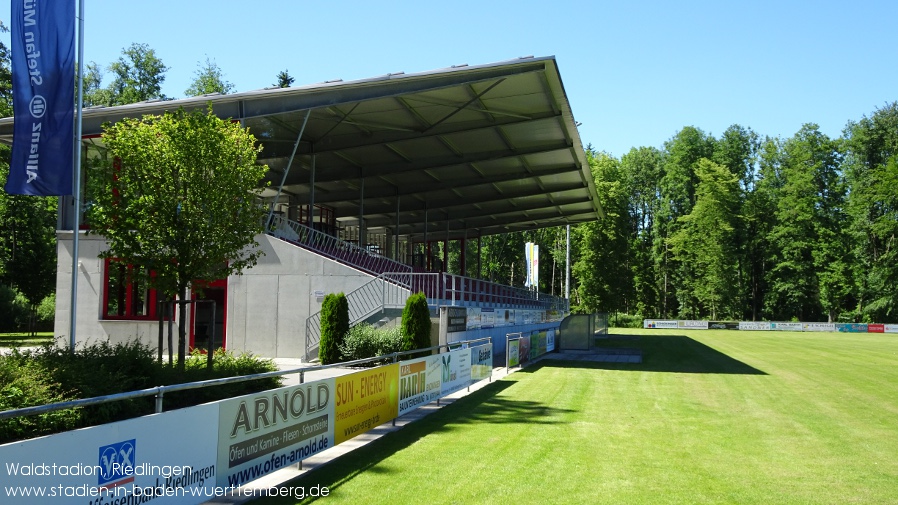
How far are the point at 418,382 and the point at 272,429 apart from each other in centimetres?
618

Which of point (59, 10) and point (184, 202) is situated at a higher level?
point (59, 10)

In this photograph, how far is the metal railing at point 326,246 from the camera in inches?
1167

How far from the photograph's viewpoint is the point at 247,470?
26.6 feet

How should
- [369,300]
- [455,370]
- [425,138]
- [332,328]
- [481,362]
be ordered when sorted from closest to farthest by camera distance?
[455,370]
[481,362]
[332,328]
[369,300]
[425,138]

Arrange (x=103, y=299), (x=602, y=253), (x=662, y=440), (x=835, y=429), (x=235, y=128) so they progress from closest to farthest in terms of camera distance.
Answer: (x=662, y=440) → (x=835, y=429) → (x=235, y=128) → (x=103, y=299) → (x=602, y=253)

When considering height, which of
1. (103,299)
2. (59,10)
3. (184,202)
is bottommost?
(103,299)

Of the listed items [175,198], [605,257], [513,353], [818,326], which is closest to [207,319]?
[513,353]

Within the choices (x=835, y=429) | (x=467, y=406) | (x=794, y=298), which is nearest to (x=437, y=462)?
(x=467, y=406)

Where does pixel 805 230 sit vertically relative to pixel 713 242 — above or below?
above

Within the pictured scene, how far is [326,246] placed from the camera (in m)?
34.1

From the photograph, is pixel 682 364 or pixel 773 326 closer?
pixel 682 364

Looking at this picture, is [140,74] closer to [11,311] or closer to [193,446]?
[11,311]

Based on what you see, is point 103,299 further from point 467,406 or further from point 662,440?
point 662,440

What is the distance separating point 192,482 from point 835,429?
12.2 meters
